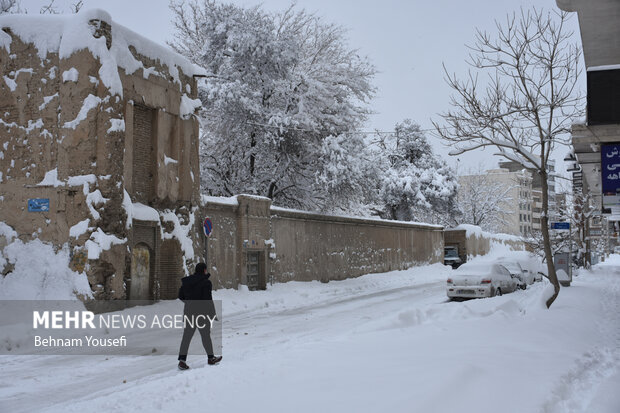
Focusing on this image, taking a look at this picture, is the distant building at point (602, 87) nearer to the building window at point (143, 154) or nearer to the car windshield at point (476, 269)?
the car windshield at point (476, 269)

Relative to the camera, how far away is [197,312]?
9719 mm

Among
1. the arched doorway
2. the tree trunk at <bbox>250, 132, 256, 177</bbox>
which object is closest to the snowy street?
the arched doorway

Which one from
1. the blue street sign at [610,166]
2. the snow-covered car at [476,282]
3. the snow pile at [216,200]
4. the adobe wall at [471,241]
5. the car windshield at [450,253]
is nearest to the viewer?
the blue street sign at [610,166]

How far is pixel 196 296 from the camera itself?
9.80 meters

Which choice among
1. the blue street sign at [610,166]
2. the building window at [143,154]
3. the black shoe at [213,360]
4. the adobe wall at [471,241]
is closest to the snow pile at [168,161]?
the building window at [143,154]

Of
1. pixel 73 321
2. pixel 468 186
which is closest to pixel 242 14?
pixel 73 321

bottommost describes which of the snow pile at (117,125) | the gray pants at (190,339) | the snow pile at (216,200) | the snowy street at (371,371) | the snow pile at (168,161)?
the snowy street at (371,371)

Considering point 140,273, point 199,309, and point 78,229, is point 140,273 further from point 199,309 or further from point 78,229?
point 199,309

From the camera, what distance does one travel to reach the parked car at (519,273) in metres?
26.1

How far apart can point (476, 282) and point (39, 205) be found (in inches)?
547

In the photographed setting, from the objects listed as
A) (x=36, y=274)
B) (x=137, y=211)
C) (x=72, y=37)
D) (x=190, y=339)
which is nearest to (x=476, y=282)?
(x=137, y=211)

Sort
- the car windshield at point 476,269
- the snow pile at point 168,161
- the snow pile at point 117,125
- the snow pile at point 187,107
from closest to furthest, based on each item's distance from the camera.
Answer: the snow pile at point 117,125 → the snow pile at point 168,161 → the snow pile at point 187,107 → the car windshield at point 476,269

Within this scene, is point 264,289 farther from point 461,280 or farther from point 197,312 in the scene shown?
point 197,312

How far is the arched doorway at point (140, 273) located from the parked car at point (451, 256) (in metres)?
32.1
